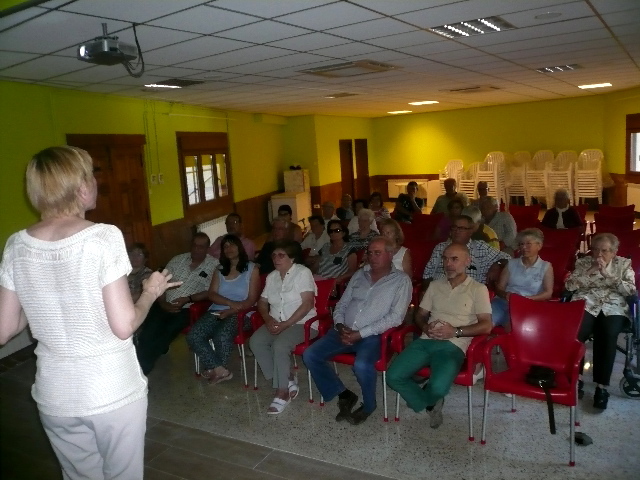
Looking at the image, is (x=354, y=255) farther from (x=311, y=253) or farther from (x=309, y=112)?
(x=309, y=112)

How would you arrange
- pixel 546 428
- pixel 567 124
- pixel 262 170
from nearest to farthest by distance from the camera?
pixel 546 428
pixel 262 170
pixel 567 124

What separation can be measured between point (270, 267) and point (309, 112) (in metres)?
7.25

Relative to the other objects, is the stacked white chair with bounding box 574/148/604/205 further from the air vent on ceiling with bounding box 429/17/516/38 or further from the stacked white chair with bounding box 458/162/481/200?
the air vent on ceiling with bounding box 429/17/516/38

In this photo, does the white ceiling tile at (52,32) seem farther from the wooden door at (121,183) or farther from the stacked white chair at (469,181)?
the stacked white chair at (469,181)

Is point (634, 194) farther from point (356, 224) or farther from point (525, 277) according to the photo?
point (525, 277)

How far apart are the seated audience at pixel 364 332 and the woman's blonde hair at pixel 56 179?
2397 millimetres

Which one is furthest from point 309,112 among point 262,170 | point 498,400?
point 498,400

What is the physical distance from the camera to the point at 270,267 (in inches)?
214

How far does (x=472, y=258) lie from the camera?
14.6ft

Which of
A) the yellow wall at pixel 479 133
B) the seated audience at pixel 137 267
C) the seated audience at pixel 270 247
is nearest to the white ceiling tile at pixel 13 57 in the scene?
the seated audience at pixel 137 267

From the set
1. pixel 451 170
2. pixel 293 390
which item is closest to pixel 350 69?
pixel 293 390

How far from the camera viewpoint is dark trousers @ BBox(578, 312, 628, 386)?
3.48m

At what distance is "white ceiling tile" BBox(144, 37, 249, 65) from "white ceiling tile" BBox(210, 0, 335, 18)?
817 mm

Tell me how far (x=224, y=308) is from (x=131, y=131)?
4.11 meters
